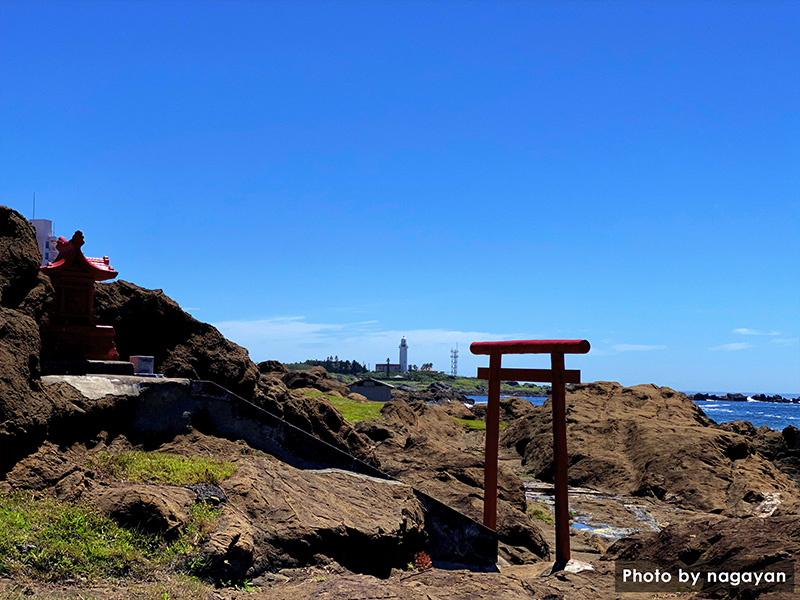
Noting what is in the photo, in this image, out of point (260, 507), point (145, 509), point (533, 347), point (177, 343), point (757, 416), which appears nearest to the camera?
point (145, 509)

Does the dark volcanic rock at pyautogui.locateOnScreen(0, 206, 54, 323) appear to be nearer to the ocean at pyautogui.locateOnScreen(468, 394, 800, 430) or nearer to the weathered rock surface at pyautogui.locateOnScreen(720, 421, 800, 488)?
the weathered rock surface at pyautogui.locateOnScreen(720, 421, 800, 488)

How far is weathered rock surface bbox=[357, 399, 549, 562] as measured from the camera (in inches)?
525

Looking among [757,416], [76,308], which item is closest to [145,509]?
[76,308]

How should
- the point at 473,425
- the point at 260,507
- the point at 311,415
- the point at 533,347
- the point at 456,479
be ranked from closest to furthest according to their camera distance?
the point at 260,507, the point at 533,347, the point at 311,415, the point at 456,479, the point at 473,425

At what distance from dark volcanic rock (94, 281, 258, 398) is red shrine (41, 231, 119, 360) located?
188 cm

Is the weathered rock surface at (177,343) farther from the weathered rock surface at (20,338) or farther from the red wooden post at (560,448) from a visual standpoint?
the red wooden post at (560,448)

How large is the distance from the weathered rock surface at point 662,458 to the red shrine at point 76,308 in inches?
686

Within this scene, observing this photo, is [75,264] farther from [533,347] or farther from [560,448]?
[560,448]

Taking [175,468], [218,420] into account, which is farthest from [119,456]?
[218,420]

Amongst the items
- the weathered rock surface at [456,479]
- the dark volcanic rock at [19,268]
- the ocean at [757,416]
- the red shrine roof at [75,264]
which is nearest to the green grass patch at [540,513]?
the weathered rock surface at [456,479]

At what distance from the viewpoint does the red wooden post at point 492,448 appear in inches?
469

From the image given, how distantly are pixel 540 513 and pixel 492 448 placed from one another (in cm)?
608

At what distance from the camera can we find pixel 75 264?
11508 millimetres

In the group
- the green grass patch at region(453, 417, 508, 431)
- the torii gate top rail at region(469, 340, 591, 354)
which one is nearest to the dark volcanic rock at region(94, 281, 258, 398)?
the torii gate top rail at region(469, 340, 591, 354)
